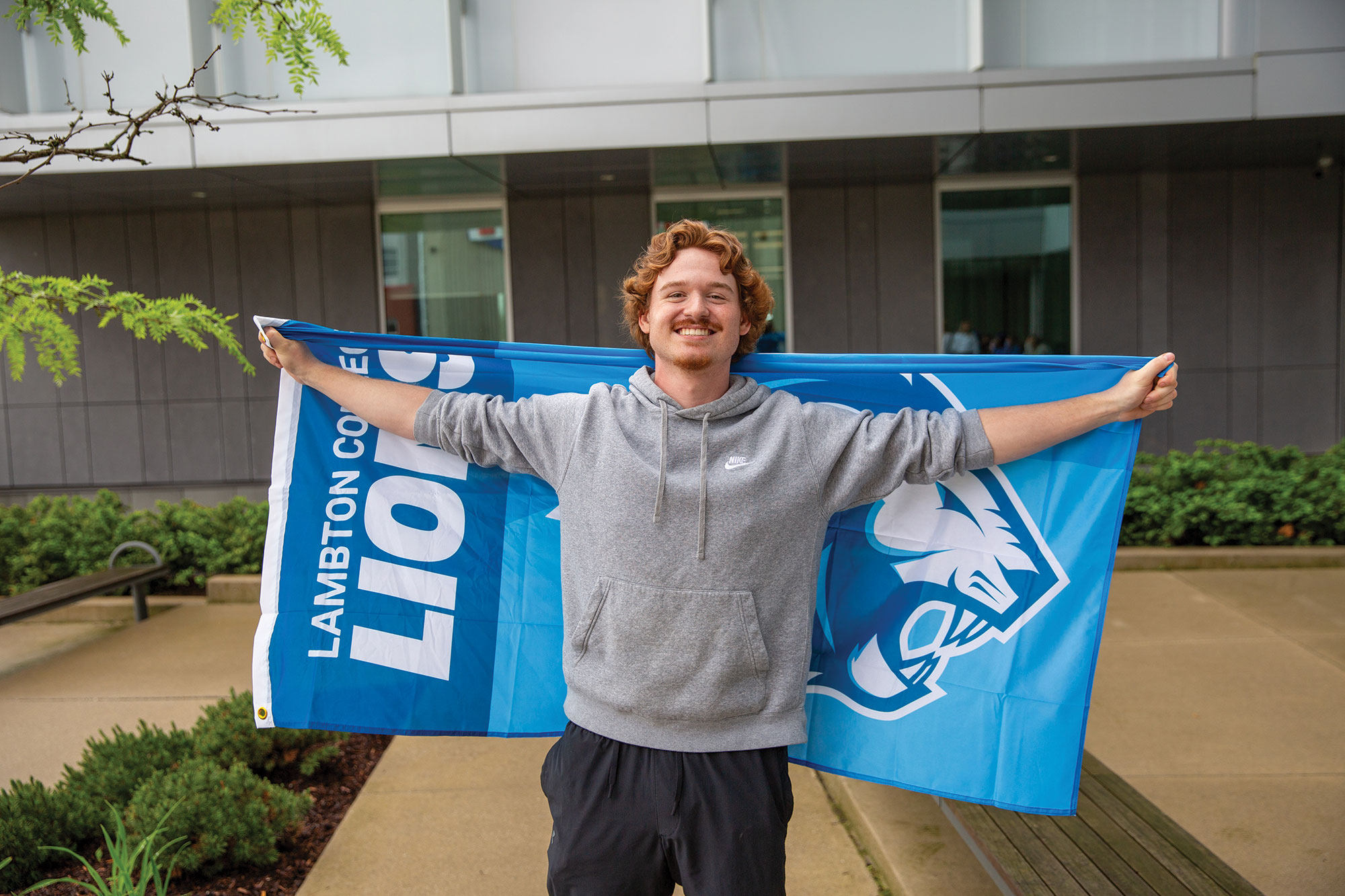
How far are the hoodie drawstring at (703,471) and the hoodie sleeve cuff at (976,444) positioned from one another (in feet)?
2.14

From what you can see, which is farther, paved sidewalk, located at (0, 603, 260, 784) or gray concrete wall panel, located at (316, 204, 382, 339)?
gray concrete wall panel, located at (316, 204, 382, 339)

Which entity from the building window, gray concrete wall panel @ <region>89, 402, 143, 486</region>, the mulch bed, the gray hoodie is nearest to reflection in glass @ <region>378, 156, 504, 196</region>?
the building window

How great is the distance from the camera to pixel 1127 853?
2764 millimetres

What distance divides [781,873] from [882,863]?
4.66 ft

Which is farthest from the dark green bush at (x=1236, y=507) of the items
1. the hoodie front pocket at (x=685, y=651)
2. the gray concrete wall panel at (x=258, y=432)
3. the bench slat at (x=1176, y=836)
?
the gray concrete wall panel at (x=258, y=432)

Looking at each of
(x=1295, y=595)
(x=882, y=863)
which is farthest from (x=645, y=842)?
(x=1295, y=595)

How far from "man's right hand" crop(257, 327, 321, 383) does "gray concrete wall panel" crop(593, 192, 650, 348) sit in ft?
25.9

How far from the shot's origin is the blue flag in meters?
2.65

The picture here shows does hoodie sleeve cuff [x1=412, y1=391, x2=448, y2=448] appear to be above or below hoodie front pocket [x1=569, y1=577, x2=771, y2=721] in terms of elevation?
above

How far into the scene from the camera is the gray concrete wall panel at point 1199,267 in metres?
10.3

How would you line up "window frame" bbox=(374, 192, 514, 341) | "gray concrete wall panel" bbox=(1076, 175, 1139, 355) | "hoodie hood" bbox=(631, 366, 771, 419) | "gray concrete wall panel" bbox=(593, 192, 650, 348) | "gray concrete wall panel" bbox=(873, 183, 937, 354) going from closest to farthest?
"hoodie hood" bbox=(631, 366, 771, 419), "gray concrete wall panel" bbox=(1076, 175, 1139, 355), "gray concrete wall panel" bbox=(873, 183, 937, 354), "gray concrete wall panel" bbox=(593, 192, 650, 348), "window frame" bbox=(374, 192, 514, 341)

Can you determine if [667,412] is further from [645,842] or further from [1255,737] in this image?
[1255,737]

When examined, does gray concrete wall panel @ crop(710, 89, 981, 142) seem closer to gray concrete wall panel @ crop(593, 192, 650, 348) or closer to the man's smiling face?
gray concrete wall panel @ crop(593, 192, 650, 348)

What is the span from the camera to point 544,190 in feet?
33.8
